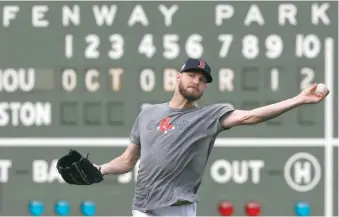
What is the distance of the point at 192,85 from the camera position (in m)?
7.10

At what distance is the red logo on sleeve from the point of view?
23.4ft

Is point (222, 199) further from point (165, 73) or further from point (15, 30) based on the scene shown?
point (15, 30)

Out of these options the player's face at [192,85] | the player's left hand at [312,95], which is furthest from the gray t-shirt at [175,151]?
the player's left hand at [312,95]

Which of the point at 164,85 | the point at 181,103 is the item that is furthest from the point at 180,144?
the point at 164,85

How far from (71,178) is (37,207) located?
14.2 feet

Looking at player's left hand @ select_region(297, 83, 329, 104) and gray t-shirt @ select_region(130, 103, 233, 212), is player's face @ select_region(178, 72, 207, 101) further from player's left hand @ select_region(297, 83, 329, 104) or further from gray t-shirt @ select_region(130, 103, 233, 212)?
player's left hand @ select_region(297, 83, 329, 104)

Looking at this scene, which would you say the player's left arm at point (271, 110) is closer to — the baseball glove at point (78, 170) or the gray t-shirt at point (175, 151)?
the gray t-shirt at point (175, 151)

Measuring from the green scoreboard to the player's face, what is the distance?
4466 mm

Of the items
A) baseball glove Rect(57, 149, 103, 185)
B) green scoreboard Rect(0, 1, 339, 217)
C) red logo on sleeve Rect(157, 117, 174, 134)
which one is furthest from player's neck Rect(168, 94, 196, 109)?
green scoreboard Rect(0, 1, 339, 217)

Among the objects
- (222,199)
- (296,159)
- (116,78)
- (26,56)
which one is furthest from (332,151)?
(26,56)

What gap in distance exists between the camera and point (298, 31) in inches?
460

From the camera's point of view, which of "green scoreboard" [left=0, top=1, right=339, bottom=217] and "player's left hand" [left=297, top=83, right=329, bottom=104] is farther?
"green scoreboard" [left=0, top=1, right=339, bottom=217]

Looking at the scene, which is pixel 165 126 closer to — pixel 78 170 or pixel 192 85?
pixel 192 85

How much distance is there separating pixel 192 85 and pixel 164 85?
14.9 ft
